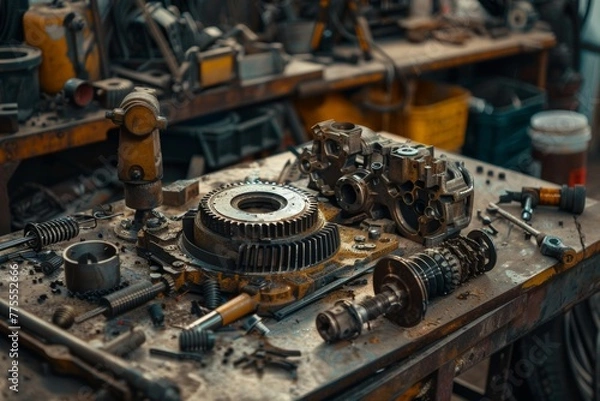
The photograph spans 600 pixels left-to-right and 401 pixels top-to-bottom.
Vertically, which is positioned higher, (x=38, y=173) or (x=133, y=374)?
(x=133, y=374)

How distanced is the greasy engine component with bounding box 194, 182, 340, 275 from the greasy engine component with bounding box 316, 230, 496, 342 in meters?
0.17

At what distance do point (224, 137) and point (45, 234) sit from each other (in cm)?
159

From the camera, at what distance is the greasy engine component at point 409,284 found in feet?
6.75

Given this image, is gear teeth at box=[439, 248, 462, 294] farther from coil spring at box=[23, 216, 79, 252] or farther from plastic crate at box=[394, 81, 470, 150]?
plastic crate at box=[394, 81, 470, 150]

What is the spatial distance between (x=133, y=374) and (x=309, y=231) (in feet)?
2.25

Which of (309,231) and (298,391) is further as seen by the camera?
(309,231)

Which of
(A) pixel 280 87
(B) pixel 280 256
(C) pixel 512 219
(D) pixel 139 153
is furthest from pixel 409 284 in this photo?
(A) pixel 280 87

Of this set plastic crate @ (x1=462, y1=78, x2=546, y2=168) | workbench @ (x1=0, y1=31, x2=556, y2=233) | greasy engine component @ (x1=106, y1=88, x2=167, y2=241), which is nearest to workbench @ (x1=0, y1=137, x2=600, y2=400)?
greasy engine component @ (x1=106, y1=88, x2=167, y2=241)

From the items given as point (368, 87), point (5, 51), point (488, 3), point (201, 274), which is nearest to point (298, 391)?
point (201, 274)

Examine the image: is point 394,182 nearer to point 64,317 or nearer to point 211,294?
point 211,294

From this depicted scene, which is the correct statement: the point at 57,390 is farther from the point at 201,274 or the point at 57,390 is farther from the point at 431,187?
the point at 431,187

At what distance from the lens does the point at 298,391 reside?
6.24ft

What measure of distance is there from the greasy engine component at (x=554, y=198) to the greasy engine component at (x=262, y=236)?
2.45ft

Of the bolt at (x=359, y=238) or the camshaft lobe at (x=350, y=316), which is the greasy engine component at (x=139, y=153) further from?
the camshaft lobe at (x=350, y=316)
